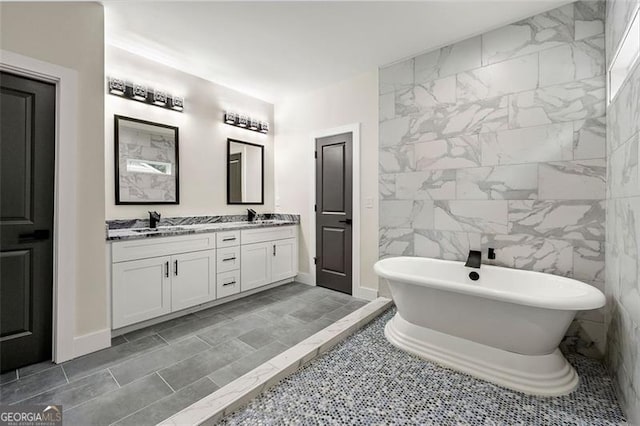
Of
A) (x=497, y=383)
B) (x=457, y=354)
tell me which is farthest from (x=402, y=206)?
(x=497, y=383)

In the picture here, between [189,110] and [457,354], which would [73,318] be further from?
[457,354]

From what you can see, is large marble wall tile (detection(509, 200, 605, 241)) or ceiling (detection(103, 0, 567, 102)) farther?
ceiling (detection(103, 0, 567, 102))

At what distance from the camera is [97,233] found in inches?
84.4

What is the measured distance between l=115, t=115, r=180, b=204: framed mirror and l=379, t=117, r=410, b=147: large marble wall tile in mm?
2357

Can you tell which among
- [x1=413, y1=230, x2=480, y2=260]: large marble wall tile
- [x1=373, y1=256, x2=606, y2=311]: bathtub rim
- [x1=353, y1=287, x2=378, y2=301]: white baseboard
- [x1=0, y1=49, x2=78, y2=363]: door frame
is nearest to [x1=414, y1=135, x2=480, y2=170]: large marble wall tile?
[x1=413, y1=230, x2=480, y2=260]: large marble wall tile

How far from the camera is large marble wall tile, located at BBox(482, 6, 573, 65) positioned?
2.17 metres

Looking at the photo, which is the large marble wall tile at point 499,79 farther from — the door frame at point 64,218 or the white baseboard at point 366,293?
the door frame at point 64,218

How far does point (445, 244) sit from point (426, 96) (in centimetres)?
152

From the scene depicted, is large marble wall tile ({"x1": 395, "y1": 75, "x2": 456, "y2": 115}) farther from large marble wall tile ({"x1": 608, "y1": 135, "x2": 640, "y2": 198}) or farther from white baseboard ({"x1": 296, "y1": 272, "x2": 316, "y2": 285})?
white baseboard ({"x1": 296, "y1": 272, "x2": 316, "y2": 285})

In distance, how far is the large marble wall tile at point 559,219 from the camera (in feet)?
6.85

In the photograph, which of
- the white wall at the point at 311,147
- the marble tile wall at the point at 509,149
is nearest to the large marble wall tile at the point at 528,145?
the marble tile wall at the point at 509,149

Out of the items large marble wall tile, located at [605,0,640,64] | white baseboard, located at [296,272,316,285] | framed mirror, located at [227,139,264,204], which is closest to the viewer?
large marble wall tile, located at [605,0,640,64]

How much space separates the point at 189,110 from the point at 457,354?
363 centimetres

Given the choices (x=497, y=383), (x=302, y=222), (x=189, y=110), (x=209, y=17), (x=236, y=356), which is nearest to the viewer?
(x=497, y=383)
